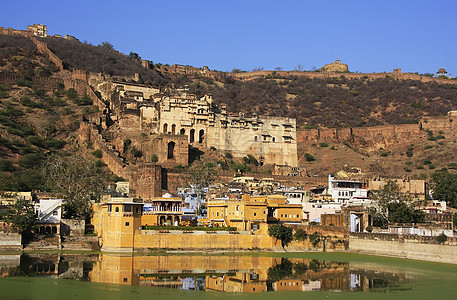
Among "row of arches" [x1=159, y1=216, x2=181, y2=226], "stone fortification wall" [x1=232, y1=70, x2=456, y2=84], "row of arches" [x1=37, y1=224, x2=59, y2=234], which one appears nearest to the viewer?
"row of arches" [x1=37, y1=224, x2=59, y2=234]

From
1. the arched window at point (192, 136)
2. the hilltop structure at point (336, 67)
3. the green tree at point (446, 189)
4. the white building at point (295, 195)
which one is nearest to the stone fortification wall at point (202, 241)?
the white building at point (295, 195)

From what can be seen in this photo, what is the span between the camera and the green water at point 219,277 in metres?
29.9

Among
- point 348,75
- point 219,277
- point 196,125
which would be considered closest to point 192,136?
point 196,125

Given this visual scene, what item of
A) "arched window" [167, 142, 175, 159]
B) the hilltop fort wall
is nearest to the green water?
"arched window" [167, 142, 175, 159]

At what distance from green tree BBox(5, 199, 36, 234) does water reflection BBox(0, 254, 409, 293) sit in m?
3.38

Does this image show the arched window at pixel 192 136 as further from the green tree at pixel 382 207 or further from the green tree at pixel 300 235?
the green tree at pixel 300 235

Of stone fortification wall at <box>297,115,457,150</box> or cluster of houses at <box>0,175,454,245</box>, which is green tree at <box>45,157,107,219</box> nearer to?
cluster of houses at <box>0,175,454,245</box>

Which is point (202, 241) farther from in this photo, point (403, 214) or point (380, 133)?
point (380, 133)

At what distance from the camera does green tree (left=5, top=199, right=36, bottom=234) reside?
139 ft

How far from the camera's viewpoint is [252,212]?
47531mm

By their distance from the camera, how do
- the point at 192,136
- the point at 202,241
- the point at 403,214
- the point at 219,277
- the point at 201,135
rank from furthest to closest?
the point at 201,135, the point at 192,136, the point at 403,214, the point at 202,241, the point at 219,277

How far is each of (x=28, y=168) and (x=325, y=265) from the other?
116ft

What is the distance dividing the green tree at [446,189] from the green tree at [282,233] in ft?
77.4

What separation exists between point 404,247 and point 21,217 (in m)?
25.3
